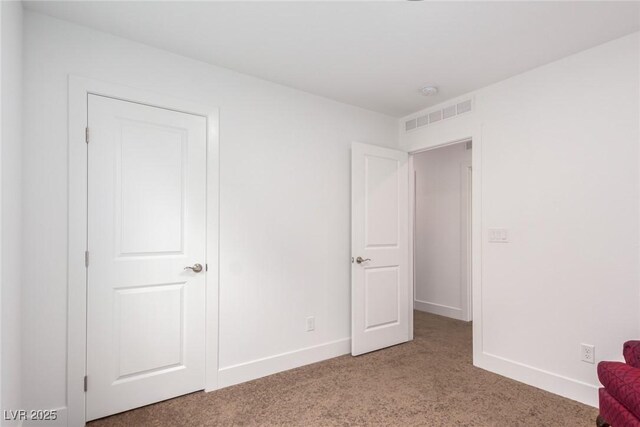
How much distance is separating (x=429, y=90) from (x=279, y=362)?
8.87 feet

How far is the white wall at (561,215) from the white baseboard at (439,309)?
1616 mm

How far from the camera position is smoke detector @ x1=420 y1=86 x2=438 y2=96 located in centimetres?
302

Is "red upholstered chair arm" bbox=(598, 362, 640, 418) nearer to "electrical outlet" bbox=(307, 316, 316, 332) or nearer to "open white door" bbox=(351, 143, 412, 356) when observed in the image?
"open white door" bbox=(351, 143, 412, 356)

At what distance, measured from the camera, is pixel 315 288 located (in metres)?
3.16

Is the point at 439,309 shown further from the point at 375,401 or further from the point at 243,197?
the point at 243,197

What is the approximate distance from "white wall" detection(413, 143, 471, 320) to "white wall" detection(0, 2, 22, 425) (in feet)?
14.4

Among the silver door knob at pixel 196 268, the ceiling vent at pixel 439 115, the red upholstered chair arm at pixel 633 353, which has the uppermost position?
the ceiling vent at pixel 439 115

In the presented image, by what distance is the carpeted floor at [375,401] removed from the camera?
216 centimetres

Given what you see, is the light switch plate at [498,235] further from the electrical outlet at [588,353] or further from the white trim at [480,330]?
the electrical outlet at [588,353]

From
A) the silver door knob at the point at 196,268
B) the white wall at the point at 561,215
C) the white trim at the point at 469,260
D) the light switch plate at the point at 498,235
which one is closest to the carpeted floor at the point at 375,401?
the white wall at the point at 561,215

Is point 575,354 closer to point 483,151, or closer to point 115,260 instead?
point 483,151

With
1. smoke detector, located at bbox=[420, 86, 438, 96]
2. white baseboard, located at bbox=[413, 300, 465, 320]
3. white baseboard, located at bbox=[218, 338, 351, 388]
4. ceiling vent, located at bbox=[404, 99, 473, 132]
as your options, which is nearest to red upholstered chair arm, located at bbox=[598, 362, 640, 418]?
white baseboard, located at bbox=[218, 338, 351, 388]

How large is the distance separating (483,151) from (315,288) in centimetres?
193

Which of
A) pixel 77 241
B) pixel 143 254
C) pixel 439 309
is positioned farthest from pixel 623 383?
pixel 439 309
